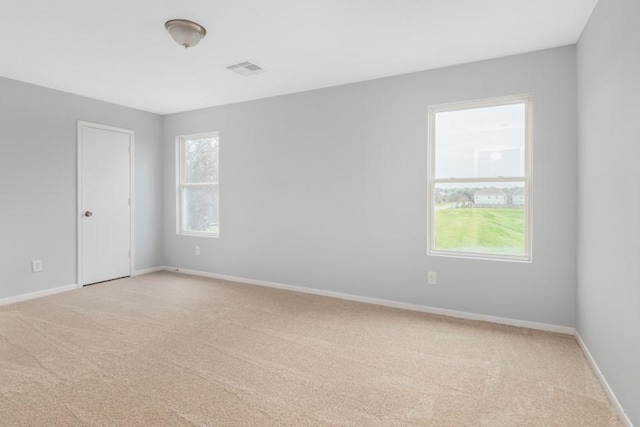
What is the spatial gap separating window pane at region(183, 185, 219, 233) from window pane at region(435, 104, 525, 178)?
10.7ft

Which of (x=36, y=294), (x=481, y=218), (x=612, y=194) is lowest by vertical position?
(x=36, y=294)

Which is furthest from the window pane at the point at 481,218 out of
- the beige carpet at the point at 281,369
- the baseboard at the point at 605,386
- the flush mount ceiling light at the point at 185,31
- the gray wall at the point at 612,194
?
the flush mount ceiling light at the point at 185,31

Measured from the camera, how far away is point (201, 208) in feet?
17.6

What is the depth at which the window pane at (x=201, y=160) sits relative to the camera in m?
5.22

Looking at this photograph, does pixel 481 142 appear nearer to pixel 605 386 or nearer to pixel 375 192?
pixel 375 192

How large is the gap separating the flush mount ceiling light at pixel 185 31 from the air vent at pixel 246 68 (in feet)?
2.39

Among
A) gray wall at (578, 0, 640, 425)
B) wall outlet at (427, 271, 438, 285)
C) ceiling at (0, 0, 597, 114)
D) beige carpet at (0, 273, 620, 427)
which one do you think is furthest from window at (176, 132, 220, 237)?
gray wall at (578, 0, 640, 425)

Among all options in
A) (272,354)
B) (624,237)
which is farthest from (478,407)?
(272,354)

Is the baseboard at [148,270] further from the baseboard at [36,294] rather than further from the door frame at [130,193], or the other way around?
the baseboard at [36,294]

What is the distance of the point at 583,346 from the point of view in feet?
8.77

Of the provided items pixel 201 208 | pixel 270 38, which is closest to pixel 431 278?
pixel 270 38

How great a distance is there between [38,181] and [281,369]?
3790 millimetres

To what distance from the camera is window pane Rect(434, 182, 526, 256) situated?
3266 millimetres

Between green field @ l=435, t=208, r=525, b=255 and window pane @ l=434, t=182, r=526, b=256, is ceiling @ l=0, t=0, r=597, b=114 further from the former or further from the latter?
green field @ l=435, t=208, r=525, b=255
